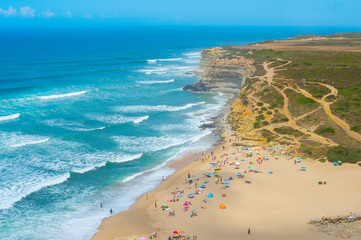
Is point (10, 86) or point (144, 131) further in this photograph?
point (10, 86)

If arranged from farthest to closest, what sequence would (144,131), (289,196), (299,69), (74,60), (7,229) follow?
(74,60) → (299,69) → (144,131) → (289,196) → (7,229)

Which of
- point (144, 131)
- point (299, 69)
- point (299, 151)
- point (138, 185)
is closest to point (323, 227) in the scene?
point (299, 151)

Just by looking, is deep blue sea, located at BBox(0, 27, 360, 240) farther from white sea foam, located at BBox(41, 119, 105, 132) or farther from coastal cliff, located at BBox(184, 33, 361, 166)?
coastal cliff, located at BBox(184, 33, 361, 166)

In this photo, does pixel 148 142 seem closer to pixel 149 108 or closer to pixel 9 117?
pixel 149 108

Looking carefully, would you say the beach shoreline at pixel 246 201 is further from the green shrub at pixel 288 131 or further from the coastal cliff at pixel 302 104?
the green shrub at pixel 288 131

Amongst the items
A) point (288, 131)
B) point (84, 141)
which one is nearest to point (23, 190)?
point (84, 141)

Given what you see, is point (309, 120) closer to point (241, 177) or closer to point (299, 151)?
point (299, 151)

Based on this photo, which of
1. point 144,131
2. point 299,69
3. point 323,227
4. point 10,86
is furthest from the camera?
point 10,86
